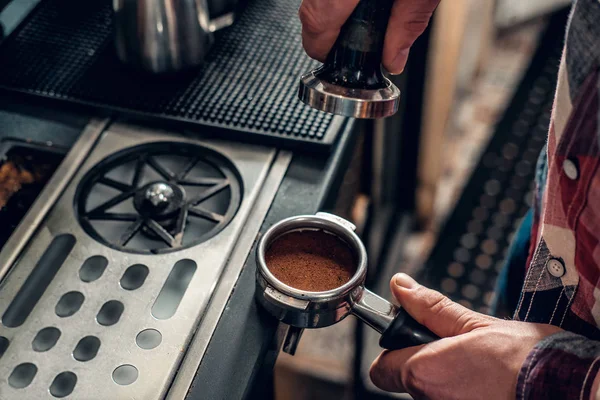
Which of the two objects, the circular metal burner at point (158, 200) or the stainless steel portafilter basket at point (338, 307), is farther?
the circular metal burner at point (158, 200)

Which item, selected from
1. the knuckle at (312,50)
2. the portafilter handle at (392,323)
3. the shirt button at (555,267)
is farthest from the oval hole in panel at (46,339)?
the shirt button at (555,267)

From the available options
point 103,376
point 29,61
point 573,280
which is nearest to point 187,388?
point 103,376

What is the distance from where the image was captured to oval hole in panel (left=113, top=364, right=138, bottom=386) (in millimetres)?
700

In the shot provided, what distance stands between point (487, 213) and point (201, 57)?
1.32m

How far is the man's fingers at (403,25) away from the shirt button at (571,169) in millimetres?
246

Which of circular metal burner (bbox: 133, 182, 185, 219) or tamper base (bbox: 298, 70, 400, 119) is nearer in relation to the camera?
tamper base (bbox: 298, 70, 400, 119)

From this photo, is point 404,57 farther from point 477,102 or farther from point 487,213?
point 477,102

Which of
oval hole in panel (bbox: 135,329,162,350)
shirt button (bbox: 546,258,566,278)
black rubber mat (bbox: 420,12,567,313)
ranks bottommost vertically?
black rubber mat (bbox: 420,12,567,313)

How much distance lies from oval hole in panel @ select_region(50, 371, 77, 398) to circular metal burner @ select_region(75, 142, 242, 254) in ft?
0.60

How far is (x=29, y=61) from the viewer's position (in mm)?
1104

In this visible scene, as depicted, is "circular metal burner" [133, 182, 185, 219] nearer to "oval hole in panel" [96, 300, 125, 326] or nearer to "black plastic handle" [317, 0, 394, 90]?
"oval hole in panel" [96, 300, 125, 326]

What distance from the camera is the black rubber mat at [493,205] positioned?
6.41 ft

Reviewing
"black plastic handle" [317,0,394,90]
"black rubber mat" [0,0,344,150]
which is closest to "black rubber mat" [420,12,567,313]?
"black rubber mat" [0,0,344,150]

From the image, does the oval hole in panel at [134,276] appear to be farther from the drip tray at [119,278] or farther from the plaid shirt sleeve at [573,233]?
the plaid shirt sleeve at [573,233]
